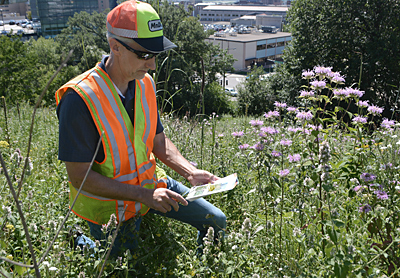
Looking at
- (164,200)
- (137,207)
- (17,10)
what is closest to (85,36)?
(137,207)

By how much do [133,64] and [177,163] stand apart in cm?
84

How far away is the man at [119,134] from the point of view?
2072 millimetres

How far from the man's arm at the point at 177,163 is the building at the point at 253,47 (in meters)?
62.0

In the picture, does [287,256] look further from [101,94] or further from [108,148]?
[101,94]

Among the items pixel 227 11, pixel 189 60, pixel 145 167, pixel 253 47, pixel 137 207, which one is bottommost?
pixel 253 47

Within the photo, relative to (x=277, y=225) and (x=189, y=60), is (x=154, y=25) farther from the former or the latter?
(x=189, y=60)

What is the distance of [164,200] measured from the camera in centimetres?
204

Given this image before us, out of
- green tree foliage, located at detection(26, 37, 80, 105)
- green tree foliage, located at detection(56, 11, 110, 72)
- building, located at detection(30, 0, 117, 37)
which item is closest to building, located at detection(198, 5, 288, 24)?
building, located at detection(30, 0, 117, 37)

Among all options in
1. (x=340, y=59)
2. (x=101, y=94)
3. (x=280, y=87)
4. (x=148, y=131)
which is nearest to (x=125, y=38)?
(x=101, y=94)

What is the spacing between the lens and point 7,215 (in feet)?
5.46

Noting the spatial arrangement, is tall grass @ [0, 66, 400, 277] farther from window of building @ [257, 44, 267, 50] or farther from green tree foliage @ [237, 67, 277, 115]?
window of building @ [257, 44, 267, 50]

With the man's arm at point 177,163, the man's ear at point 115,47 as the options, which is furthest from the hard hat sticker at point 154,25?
the man's arm at point 177,163

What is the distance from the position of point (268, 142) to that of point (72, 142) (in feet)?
4.00

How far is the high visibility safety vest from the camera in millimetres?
2141
